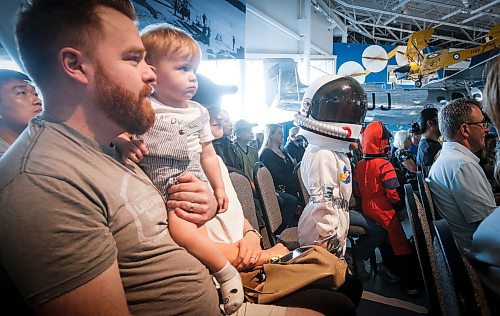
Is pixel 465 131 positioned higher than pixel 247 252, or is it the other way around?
pixel 465 131

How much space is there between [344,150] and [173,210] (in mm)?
1403

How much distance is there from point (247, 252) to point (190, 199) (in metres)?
0.45

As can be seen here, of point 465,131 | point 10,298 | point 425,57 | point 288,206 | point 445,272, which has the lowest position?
point 288,206

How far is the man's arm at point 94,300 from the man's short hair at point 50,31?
54 cm

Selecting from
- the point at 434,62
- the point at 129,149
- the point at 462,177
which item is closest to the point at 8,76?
the point at 129,149

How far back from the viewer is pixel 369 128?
3.86 metres

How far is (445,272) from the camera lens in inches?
42.9

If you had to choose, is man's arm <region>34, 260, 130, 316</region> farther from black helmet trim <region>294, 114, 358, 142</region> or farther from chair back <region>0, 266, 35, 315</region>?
black helmet trim <region>294, 114, 358, 142</region>

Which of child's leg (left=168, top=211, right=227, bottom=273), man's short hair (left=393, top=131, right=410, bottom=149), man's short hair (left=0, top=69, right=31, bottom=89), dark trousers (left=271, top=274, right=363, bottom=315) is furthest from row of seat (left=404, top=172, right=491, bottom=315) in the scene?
man's short hair (left=393, top=131, right=410, bottom=149)

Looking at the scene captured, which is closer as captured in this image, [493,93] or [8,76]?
[493,93]

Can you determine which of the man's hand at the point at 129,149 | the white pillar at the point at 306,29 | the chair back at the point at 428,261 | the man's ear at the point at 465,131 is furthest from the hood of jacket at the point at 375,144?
the white pillar at the point at 306,29

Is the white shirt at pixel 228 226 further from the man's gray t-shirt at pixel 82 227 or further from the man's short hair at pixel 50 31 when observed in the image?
the man's short hair at pixel 50 31

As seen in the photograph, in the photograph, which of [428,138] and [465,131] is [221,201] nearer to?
[465,131]

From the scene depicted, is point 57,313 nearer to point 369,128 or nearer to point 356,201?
point 369,128
